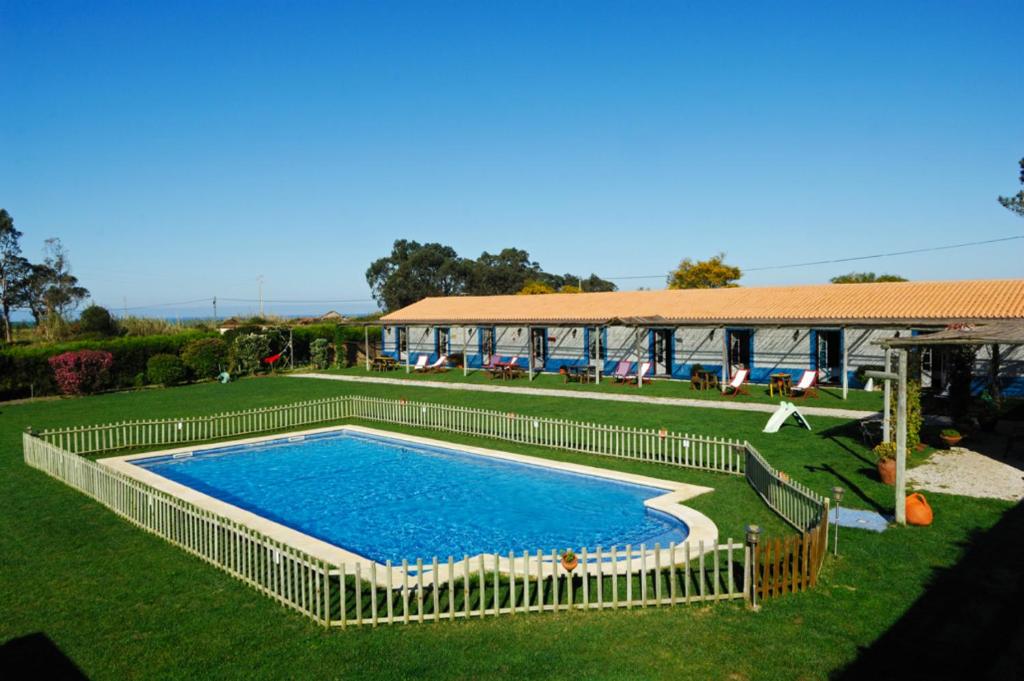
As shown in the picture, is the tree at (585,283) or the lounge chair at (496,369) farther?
the tree at (585,283)

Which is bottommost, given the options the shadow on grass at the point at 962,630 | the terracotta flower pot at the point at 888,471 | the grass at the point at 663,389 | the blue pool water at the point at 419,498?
the blue pool water at the point at 419,498

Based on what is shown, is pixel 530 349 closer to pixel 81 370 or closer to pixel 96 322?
pixel 81 370

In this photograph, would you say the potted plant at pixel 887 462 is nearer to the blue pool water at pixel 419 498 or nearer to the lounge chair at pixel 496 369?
the blue pool water at pixel 419 498

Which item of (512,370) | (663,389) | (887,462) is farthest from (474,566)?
(512,370)

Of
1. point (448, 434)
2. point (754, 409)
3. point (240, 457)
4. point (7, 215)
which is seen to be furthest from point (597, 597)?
point (7, 215)

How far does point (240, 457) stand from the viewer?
19141 mm

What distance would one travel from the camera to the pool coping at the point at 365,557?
10.2m

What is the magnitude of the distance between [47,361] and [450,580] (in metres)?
31.4

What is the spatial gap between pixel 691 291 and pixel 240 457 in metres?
25.9

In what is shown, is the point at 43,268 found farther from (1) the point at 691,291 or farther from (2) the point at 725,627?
(2) the point at 725,627

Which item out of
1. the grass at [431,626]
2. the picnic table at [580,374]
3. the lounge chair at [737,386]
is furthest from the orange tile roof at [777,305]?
the grass at [431,626]

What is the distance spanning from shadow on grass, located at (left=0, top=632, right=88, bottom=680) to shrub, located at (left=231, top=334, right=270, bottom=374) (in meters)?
32.4

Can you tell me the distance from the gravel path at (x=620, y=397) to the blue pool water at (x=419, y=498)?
9.59 meters

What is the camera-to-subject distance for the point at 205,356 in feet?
121
